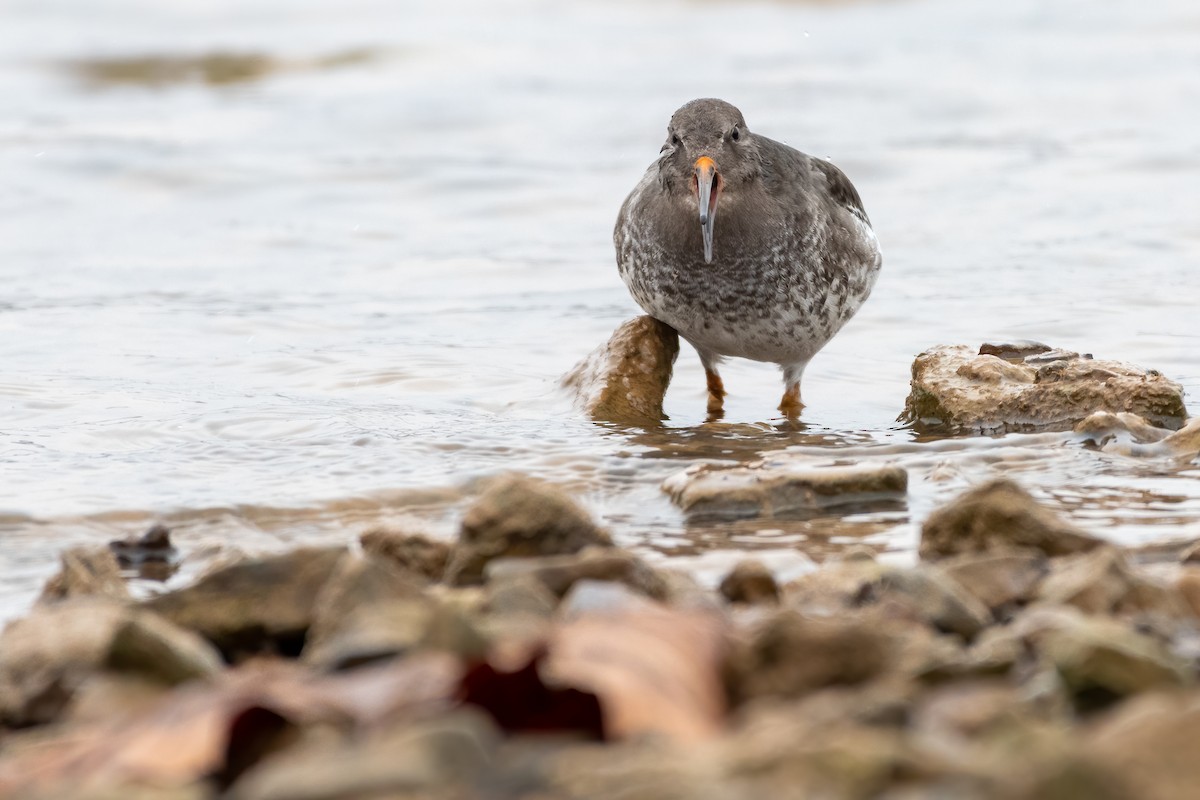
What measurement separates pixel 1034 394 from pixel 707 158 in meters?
2.01

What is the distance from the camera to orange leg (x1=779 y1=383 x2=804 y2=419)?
9581 millimetres

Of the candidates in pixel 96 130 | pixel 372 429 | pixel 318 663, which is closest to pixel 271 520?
pixel 372 429

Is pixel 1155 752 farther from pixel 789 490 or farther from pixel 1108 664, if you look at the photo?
pixel 789 490

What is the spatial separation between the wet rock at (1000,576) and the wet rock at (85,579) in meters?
2.48

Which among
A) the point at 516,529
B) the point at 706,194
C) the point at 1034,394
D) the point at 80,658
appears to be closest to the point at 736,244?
A: the point at 706,194

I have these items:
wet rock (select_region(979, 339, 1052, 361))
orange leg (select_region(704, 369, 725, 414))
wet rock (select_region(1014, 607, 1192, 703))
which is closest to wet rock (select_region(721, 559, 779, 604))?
wet rock (select_region(1014, 607, 1192, 703))

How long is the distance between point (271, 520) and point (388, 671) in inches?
121

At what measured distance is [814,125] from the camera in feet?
61.9

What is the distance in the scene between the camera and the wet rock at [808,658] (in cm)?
380

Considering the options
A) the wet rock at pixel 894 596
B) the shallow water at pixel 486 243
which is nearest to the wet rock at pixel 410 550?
the shallow water at pixel 486 243

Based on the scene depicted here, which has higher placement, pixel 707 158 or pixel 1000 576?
pixel 707 158

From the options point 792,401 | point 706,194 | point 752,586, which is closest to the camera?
point 752,586

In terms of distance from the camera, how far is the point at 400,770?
2.94 m

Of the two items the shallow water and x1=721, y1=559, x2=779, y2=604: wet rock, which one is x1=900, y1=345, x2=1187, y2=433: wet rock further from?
x1=721, y1=559, x2=779, y2=604: wet rock
